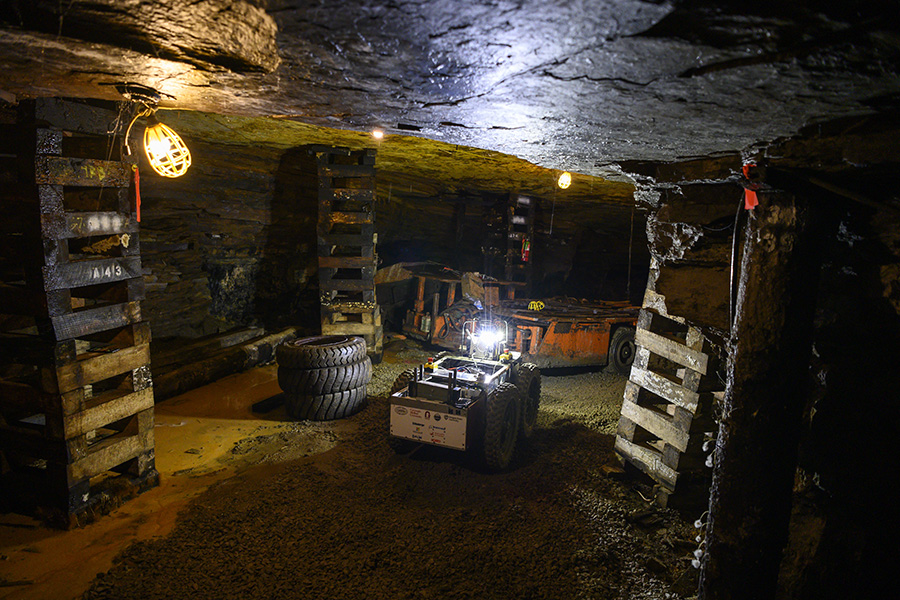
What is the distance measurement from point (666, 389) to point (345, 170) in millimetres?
6584

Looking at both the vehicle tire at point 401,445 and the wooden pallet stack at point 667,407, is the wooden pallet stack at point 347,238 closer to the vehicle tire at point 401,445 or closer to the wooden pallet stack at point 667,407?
the vehicle tire at point 401,445

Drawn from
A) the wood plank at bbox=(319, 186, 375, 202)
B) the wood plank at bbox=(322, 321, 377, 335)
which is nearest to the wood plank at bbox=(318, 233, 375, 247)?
the wood plank at bbox=(319, 186, 375, 202)

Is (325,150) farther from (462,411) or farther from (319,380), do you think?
(462,411)

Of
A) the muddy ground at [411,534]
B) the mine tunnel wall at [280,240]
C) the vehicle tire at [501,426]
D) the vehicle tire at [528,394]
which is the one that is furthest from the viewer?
the mine tunnel wall at [280,240]

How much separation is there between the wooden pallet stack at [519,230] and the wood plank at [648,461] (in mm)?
7096

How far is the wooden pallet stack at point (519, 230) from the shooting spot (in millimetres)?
12062

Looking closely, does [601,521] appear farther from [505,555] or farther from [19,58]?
[19,58]

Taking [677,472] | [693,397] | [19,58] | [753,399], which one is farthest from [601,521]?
[19,58]

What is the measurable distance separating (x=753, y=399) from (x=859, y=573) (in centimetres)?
135

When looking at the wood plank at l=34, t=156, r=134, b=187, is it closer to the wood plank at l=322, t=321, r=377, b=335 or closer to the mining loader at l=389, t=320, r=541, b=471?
the mining loader at l=389, t=320, r=541, b=471

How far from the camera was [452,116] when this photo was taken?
2662 millimetres

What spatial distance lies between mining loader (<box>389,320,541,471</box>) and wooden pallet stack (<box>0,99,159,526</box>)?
273cm

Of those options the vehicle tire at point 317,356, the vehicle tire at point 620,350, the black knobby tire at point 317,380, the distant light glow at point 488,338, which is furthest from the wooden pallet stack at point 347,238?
the vehicle tire at point 620,350

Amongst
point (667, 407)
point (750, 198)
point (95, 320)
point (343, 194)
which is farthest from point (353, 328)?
point (750, 198)
